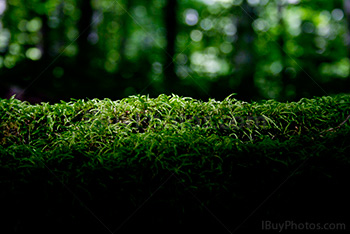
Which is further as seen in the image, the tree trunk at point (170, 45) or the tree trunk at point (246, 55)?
the tree trunk at point (246, 55)

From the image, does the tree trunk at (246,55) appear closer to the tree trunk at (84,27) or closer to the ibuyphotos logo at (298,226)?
the tree trunk at (84,27)

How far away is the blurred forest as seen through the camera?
532 centimetres

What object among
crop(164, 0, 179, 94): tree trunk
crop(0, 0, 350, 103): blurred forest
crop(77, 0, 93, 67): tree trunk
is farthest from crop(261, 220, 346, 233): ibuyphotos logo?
crop(77, 0, 93, 67): tree trunk

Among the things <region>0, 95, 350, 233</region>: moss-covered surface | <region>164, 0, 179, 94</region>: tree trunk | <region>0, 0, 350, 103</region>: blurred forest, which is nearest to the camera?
<region>0, 95, 350, 233</region>: moss-covered surface

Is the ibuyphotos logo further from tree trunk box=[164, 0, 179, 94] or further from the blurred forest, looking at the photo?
tree trunk box=[164, 0, 179, 94]

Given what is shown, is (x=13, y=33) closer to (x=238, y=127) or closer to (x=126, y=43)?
(x=126, y=43)

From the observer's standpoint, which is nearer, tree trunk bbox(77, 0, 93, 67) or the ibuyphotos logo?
the ibuyphotos logo

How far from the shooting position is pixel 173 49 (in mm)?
7086

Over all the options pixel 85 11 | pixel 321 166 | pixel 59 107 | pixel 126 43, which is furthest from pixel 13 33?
pixel 321 166

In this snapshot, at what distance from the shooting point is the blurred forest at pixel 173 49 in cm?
532

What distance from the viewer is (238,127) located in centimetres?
162

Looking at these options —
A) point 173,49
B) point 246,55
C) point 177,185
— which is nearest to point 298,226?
point 177,185

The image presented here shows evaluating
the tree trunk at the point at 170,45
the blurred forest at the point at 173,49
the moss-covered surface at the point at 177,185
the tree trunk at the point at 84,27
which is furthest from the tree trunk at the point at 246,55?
the moss-covered surface at the point at 177,185

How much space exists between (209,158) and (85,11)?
21.5 ft
